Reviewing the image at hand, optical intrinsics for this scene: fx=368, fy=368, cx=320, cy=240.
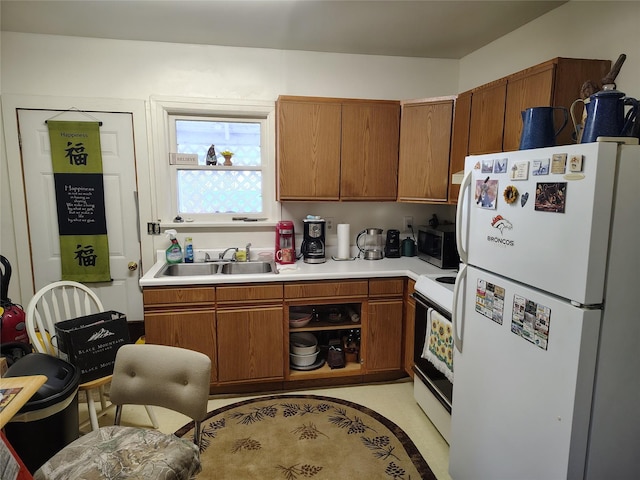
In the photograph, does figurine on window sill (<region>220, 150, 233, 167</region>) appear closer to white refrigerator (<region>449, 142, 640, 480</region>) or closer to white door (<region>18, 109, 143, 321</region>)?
white door (<region>18, 109, 143, 321</region>)

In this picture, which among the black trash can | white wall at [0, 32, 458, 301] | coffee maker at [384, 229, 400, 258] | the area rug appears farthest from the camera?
coffee maker at [384, 229, 400, 258]

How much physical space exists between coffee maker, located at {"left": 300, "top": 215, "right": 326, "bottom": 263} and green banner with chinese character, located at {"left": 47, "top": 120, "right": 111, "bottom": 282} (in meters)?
1.55

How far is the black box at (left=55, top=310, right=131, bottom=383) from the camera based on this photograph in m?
1.94

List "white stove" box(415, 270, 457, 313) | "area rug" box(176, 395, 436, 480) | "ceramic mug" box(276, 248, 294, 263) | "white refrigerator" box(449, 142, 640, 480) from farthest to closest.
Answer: "ceramic mug" box(276, 248, 294, 263), "white stove" box(415, 270, 457, 313), "area rug" box(176, 395, 436, 480), "white refrigerator" box(449, 142, 640, 480)

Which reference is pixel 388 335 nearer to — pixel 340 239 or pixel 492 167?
pixel 340 239

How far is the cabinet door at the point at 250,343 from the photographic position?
2482 millimetres

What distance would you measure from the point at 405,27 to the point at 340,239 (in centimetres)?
158

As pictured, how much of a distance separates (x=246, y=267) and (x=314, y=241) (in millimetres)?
578

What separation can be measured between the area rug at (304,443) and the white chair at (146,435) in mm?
625

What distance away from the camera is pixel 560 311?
114 centimetres

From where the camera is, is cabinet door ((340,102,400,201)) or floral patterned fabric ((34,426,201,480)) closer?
floral patterned fabric ((34,426,201,480))

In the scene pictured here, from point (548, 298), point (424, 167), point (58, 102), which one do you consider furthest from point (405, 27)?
point (58, 102)

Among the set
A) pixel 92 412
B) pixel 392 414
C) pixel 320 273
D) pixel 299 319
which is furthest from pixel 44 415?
pixel 392 414

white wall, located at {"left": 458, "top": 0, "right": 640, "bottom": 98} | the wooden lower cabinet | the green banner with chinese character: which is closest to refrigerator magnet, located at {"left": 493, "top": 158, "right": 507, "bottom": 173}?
white wall, located at {"left": 458, "top": 0, "right": 640, "bottom": 98}
